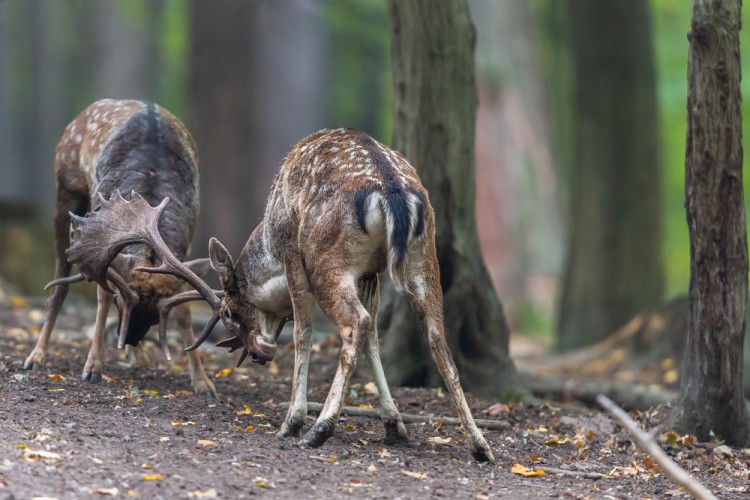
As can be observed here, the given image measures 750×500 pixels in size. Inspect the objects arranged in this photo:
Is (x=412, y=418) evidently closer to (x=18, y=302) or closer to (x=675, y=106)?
(x=18, y=302)

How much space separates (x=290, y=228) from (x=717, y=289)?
290cm

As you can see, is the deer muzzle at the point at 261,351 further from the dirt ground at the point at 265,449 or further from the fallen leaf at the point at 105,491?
the fallen leaf at the point at 105,491

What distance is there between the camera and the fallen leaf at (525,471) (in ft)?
20.9

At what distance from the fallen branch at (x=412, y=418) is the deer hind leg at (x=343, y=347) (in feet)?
3.38

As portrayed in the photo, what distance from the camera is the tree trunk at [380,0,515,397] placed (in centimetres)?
892

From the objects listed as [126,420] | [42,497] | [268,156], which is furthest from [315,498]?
[268,156]

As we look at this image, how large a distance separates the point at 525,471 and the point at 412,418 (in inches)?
52.6

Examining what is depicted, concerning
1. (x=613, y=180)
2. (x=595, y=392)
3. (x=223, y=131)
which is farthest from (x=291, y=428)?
(x=223, y=131)

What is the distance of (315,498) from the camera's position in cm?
547

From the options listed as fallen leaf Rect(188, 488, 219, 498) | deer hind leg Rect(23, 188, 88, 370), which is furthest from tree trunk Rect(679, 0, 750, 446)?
deer hind leg Rect(23, 188, 88, 370)

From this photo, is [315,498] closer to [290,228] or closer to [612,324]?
[290,228]

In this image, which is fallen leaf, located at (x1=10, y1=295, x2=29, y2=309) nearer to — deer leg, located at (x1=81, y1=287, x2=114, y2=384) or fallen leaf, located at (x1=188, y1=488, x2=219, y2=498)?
deer leg, located at (x1=81, y1=287, x2=114, y2=384)

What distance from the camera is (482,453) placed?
6469mm

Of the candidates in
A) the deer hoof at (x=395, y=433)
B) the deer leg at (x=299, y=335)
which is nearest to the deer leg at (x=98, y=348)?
the deer leg at (x=299, y=335)
